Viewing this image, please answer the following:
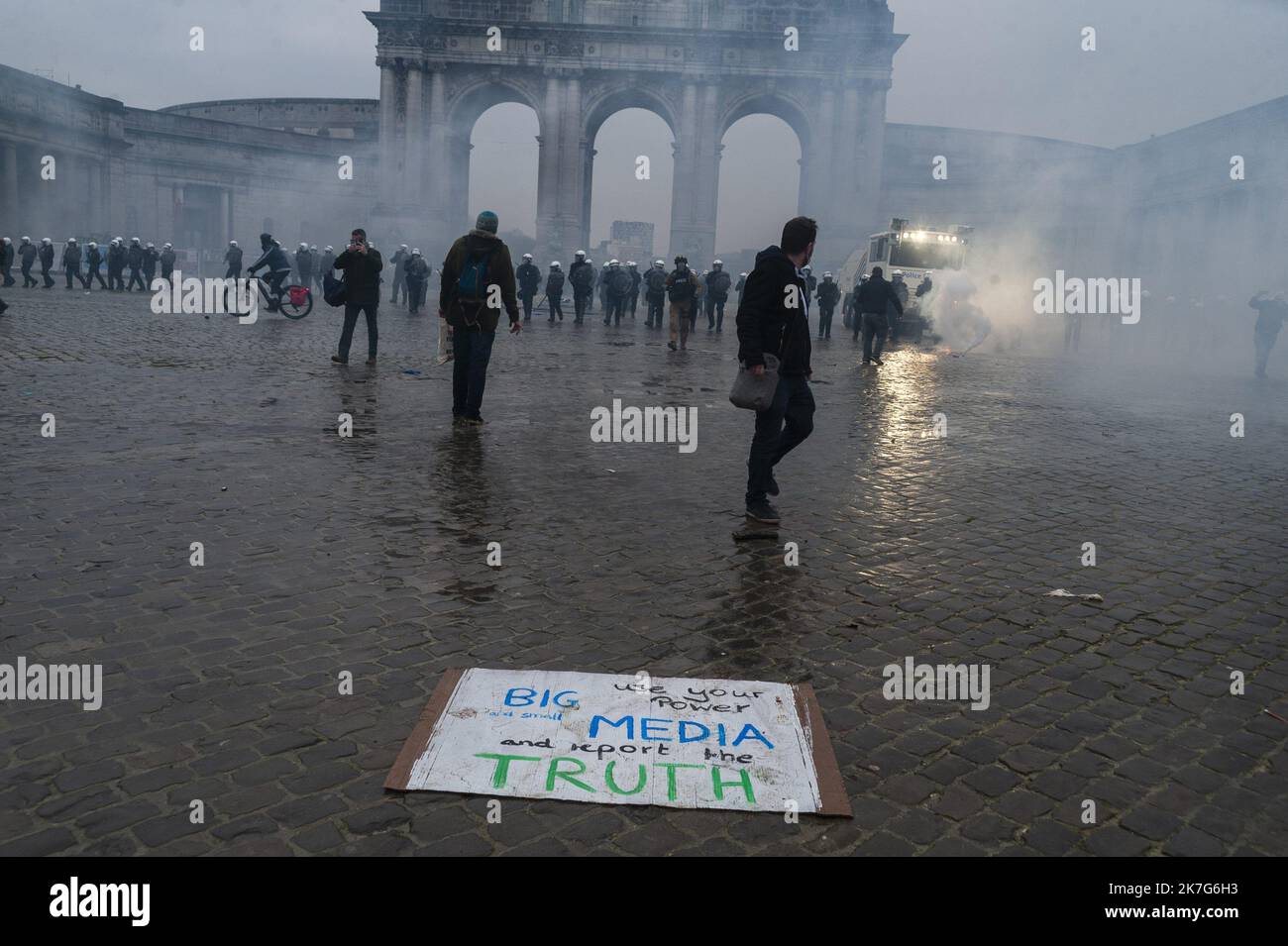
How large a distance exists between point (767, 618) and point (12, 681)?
3.00m

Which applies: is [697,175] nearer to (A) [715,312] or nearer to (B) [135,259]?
(A) [715,312]

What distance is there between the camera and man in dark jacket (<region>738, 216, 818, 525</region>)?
6.21 m

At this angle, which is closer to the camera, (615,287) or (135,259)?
(615,287)

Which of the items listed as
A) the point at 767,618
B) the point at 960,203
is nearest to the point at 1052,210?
the point at 960,203

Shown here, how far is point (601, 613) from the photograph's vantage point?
4555 mm

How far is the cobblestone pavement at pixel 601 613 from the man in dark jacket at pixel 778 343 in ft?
1.12

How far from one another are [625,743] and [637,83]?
55.4 metres

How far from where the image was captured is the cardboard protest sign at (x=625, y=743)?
303 centimetres

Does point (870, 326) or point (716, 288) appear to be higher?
point (716, 288)

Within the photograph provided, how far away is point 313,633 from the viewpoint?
13.5 ft

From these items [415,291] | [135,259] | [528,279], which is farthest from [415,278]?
[135,259]

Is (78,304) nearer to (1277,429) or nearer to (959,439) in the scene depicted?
(959,439)

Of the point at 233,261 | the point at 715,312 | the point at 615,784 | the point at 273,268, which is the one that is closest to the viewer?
the point at 615,784

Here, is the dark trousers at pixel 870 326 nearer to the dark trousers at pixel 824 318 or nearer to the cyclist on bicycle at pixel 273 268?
the dark trousers at pixel 824 318
